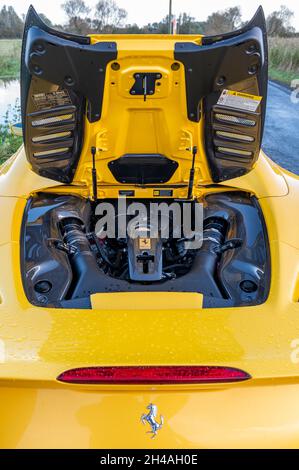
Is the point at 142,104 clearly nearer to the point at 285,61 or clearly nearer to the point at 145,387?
the point at 145,387

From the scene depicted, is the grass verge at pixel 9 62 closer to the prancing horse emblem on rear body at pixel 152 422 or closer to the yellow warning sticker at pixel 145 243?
the yellow warning sticker at pixel 145 243

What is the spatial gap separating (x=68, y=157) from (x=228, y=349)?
137cm

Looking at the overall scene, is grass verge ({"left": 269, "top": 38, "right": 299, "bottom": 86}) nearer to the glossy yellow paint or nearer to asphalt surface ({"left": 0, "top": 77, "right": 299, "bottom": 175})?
asphalt surface ({"left": 0, "top": 77, "right": 299, "bottom": 175})

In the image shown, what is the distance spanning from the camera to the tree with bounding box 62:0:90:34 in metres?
3.86

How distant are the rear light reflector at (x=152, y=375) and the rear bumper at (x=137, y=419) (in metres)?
0.03

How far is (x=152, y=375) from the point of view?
141cm

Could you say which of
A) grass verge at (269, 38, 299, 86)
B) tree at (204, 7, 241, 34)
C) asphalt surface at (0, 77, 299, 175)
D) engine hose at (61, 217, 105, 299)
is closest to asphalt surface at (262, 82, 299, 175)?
asphalt surface at (0, 77, 299, 175)

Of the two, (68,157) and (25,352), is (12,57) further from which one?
(25,352)

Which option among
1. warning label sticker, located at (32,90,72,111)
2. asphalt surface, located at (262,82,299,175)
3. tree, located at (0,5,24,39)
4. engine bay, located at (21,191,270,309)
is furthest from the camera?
asphalt surface, located at (262,82,299,175)

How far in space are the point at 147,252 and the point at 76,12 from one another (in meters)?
2.58

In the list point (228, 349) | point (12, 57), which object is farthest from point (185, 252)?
point (12, 57)

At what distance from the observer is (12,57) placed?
828cm

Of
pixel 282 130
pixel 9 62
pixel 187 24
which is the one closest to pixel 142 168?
pixel 187 24

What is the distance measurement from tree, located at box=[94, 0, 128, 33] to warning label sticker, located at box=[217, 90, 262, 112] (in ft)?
7.39
